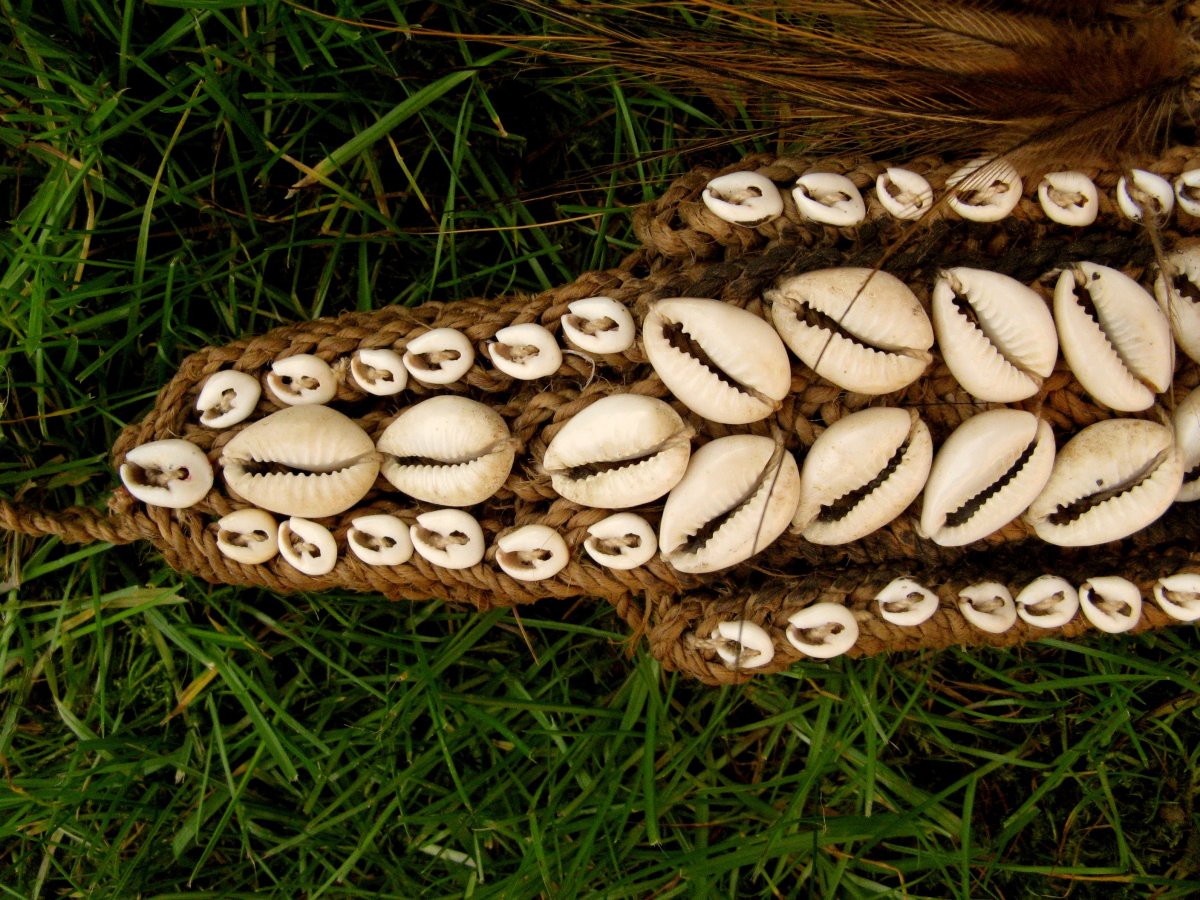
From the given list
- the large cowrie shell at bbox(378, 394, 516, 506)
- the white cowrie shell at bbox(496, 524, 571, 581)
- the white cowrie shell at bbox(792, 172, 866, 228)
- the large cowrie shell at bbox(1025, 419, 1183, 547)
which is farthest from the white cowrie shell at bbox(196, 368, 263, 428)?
the large cowrie shell at bbox(1025, 419, 1183, 547)

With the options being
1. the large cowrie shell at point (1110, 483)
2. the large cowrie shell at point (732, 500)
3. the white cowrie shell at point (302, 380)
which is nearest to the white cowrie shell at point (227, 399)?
the white cowrie shell at point (302, 380)

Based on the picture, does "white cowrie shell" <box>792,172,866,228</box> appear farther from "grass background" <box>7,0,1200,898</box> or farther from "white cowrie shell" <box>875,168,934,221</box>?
"grass background" <box>7,0,1200,898</box>

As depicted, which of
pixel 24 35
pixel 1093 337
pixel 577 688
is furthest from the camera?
pixel 577 688

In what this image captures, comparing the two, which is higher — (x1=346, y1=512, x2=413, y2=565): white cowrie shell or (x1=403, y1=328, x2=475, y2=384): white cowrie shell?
(x1=403, y1=328, x2=475, y2=384): white cowrie shell

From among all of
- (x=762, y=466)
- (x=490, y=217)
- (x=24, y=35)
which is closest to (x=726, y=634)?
(x=762, y=466)

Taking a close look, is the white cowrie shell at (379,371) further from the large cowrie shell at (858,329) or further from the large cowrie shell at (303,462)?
the large cowrie shell at (858,329)

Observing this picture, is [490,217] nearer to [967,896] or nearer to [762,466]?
[762,466]
